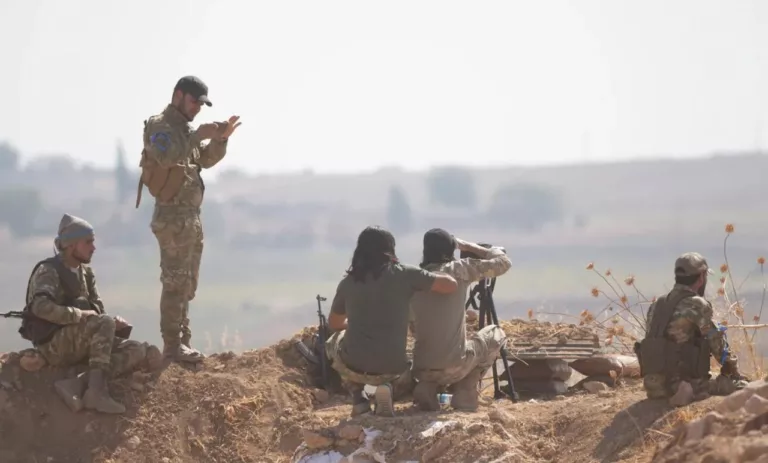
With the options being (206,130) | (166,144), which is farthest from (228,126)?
(166,144)

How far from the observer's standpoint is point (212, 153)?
11078 millimetres

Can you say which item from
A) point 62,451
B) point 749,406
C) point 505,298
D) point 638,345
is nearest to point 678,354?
point 638,345

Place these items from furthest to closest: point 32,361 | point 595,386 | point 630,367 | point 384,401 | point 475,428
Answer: point 630,367, point 595,386, point 32,361, point 384,401, point 475,428

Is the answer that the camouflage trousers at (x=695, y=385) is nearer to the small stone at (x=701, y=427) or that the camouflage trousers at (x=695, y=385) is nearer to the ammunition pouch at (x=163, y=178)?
the small stone at (x=701, y=427)

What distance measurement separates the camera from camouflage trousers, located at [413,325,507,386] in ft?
31.3

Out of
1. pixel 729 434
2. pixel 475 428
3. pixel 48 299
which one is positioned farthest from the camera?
pixel 48 299

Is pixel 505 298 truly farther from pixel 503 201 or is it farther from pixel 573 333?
pixel 573 333

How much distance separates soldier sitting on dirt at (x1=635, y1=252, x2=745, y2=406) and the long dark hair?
6.74 ft

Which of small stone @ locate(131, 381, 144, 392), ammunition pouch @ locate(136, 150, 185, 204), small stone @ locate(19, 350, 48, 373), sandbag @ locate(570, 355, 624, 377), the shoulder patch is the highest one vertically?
the shoulder patch

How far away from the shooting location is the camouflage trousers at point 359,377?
9414 millimetres

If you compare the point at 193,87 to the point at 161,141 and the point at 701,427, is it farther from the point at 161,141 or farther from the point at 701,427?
the point at 701,427

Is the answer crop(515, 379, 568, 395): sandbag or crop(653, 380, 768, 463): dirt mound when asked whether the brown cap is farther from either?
crop(515, 379, 568, 395): sandbag

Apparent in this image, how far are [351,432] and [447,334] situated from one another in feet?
3.59

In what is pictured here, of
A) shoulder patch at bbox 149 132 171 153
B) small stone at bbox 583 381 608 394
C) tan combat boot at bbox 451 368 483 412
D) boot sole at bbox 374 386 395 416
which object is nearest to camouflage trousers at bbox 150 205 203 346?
shoulder patch at bbox 149 132 171 153
